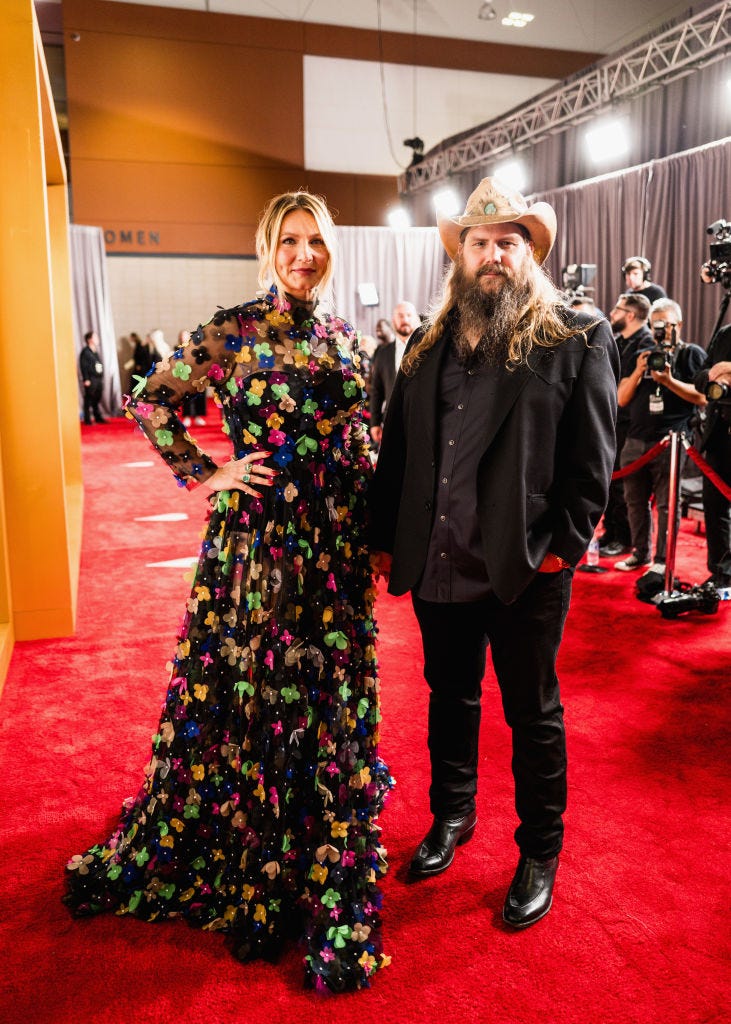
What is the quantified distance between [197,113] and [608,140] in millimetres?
8280

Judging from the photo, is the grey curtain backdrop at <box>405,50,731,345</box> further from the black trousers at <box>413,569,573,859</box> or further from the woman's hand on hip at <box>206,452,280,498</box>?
the woman's hand on hip at <box>206,452,280,498</box>

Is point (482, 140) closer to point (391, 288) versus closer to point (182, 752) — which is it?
point (391, 288)

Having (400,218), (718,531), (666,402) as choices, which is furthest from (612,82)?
(400,218)

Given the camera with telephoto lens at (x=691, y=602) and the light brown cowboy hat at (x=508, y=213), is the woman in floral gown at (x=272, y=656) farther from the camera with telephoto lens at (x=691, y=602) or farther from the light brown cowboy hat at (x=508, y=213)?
the camera with telephoto lens at (x=691, y=602)

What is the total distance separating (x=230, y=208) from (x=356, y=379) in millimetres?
14621

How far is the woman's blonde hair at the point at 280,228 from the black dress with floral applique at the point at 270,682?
0.06m

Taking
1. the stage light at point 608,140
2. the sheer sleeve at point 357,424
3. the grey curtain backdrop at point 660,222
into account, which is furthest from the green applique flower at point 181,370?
the stage light at point 608,140

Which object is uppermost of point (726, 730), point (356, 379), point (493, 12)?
point (493, 12)

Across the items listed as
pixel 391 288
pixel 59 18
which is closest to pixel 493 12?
pixel 391 288

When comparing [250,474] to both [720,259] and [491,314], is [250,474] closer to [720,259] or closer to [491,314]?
[491,314]

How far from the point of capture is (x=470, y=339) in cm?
200

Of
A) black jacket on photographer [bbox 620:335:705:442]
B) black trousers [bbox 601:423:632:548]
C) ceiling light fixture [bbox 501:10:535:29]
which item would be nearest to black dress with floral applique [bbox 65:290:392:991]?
black jacket on photographer [bbox 620:335:705:442]

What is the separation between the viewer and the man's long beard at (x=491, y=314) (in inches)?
77.0

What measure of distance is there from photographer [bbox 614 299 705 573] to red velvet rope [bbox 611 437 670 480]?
0.12 meters
